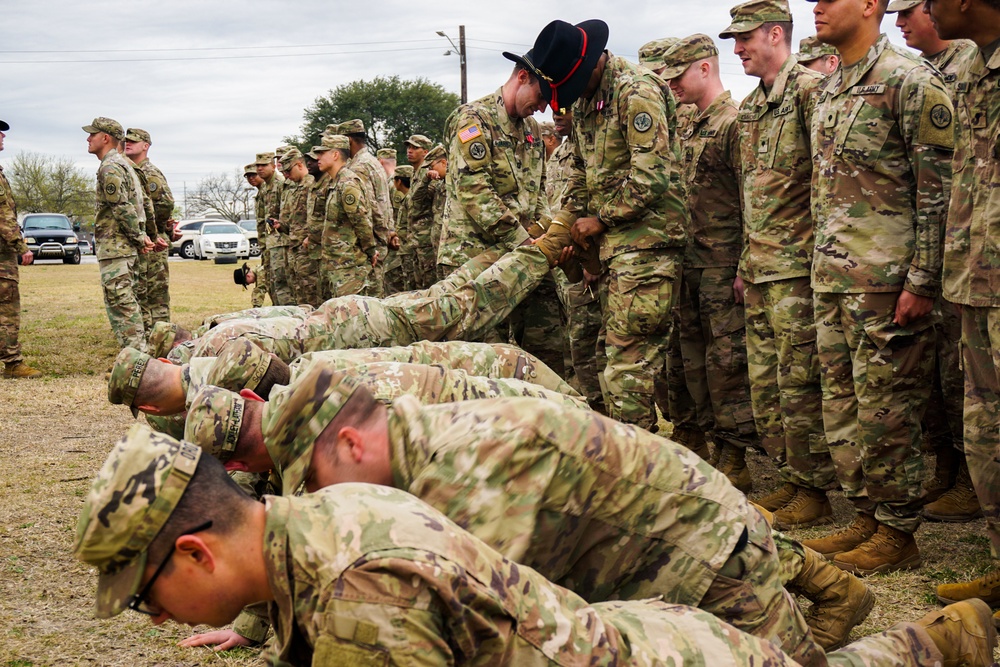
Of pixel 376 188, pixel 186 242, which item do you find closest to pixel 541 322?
pixel 376 188

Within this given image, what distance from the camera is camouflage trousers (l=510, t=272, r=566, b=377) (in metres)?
6.27

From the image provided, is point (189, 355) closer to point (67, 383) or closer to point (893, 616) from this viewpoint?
point (893, 616)

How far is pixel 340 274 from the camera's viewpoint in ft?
34.6

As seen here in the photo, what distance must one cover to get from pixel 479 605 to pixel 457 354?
2.32 metres

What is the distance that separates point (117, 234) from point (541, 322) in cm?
583

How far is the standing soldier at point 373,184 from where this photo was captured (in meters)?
11.0

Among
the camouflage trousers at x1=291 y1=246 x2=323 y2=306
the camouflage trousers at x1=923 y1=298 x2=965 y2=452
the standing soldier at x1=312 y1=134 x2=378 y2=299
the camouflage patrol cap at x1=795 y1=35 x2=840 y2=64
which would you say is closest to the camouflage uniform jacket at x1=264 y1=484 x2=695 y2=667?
the camouflage trousers at x1=923 y1=298 x2=965 y2=452

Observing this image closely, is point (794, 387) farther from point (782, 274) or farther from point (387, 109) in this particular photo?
point (387, 109)

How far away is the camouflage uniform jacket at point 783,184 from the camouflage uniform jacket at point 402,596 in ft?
9.96

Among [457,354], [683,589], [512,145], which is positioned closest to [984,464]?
[683,589]

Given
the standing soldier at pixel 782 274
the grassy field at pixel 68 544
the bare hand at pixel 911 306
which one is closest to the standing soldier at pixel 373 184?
the grassy field at pixel 68 544

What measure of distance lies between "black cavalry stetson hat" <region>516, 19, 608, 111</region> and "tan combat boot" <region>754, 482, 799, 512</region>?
235 cm

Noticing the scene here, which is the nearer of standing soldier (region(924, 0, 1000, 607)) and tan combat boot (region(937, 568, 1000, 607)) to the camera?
standing soldier (region(924, 0, 1000, 607))

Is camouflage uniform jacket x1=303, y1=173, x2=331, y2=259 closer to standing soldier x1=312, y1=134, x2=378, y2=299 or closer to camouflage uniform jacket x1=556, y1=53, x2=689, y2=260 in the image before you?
standing soldier x1=312, y1=134, x2=378, y2=299
